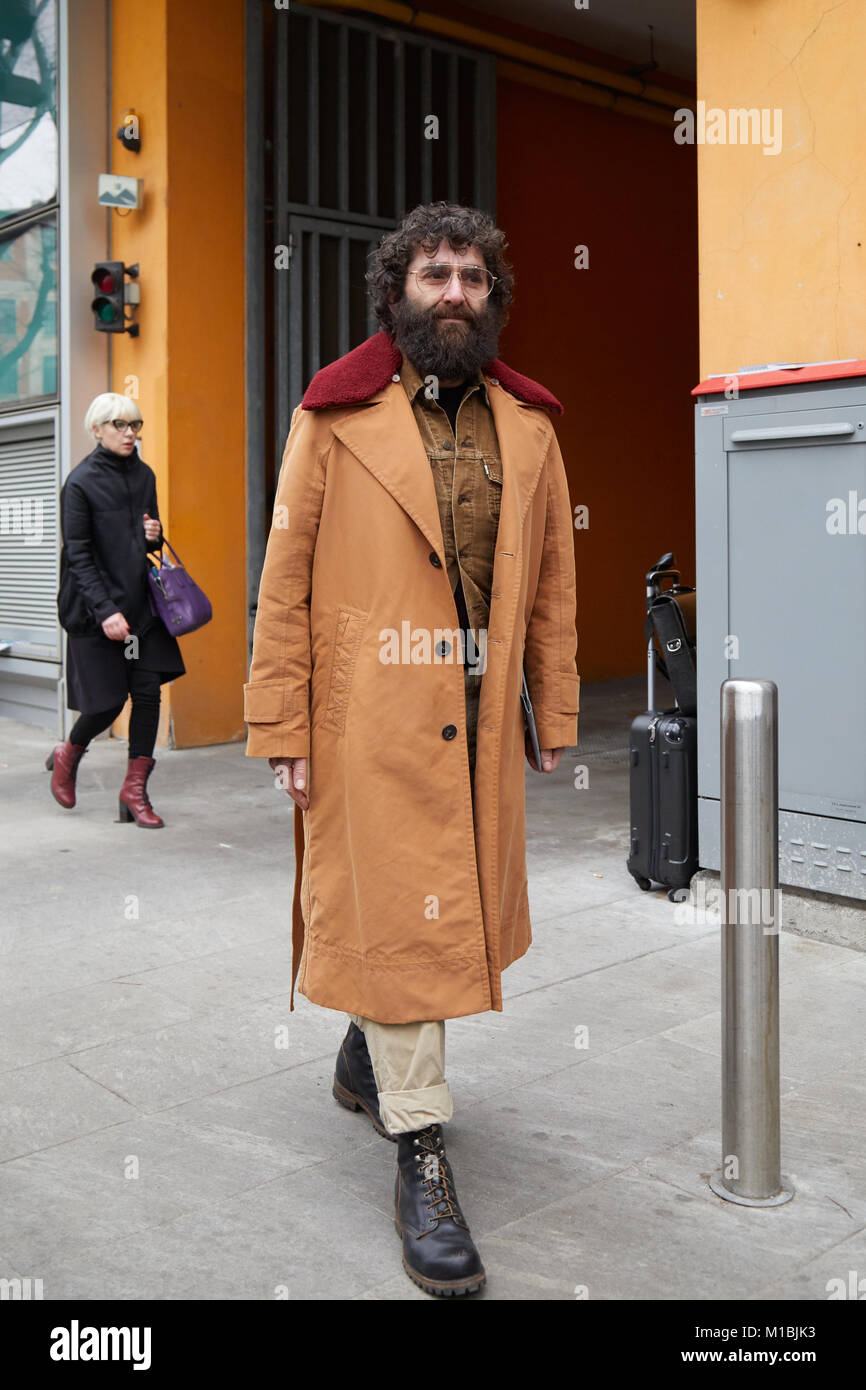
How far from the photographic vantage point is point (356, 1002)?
2834mm

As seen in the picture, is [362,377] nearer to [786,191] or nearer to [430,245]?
[430,245]

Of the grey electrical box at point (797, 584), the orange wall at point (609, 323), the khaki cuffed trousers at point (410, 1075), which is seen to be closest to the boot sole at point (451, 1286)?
the khaki cuffed trousers at point (410, 1075)

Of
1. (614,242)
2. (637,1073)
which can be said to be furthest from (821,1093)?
(614,242)

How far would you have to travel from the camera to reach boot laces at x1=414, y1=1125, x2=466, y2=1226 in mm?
2678

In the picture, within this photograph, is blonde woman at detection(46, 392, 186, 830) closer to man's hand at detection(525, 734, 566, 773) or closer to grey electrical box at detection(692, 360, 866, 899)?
grey electrical box at detection(692, 360, 866, 899)

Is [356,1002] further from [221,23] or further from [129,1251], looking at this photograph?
[221,23]

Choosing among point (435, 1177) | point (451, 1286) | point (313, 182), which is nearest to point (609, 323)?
point (313, 182)

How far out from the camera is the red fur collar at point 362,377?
9.34 ft

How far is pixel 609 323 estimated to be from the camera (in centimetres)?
1219

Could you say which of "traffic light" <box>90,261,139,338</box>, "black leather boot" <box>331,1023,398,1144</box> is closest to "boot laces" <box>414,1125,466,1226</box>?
"black leather boot" <box>331,1023,398,1144</box>

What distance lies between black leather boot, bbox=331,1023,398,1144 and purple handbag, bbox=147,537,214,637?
11.3 feet

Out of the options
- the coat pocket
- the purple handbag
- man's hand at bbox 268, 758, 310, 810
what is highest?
the purple handbag

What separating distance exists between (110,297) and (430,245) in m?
6.33
